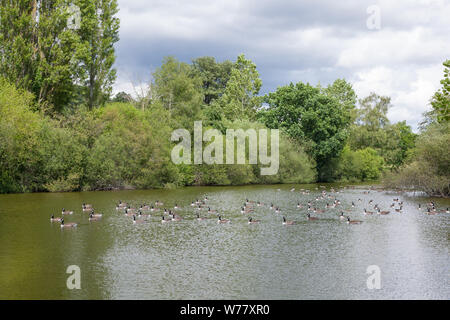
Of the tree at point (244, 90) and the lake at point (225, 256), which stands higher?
the tree at point (244, 90)

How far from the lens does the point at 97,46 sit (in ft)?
207

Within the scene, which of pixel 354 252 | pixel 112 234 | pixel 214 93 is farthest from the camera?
pixel 214 93

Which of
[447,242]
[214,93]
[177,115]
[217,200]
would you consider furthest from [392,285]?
[214,93]

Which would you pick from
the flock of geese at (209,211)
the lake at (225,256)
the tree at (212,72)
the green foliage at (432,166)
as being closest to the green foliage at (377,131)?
the tree at (212,72)

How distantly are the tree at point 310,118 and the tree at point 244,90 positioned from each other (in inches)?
569

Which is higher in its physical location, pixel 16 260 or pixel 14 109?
pixel 14 109

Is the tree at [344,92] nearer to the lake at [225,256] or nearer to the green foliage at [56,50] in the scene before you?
the green foliage at [56,50]

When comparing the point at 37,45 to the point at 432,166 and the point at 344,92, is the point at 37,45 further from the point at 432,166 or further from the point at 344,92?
the point at 344,92

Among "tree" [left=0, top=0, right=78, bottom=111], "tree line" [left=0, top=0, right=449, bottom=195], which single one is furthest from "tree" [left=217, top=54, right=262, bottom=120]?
"tree" [left=0, top=0, right=78, bottom=111]

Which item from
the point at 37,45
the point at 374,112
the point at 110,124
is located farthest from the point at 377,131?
the point at 37,45

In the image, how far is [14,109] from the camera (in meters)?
49.9

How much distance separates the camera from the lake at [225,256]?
16203 millimetres

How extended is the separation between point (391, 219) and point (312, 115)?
138 ft
